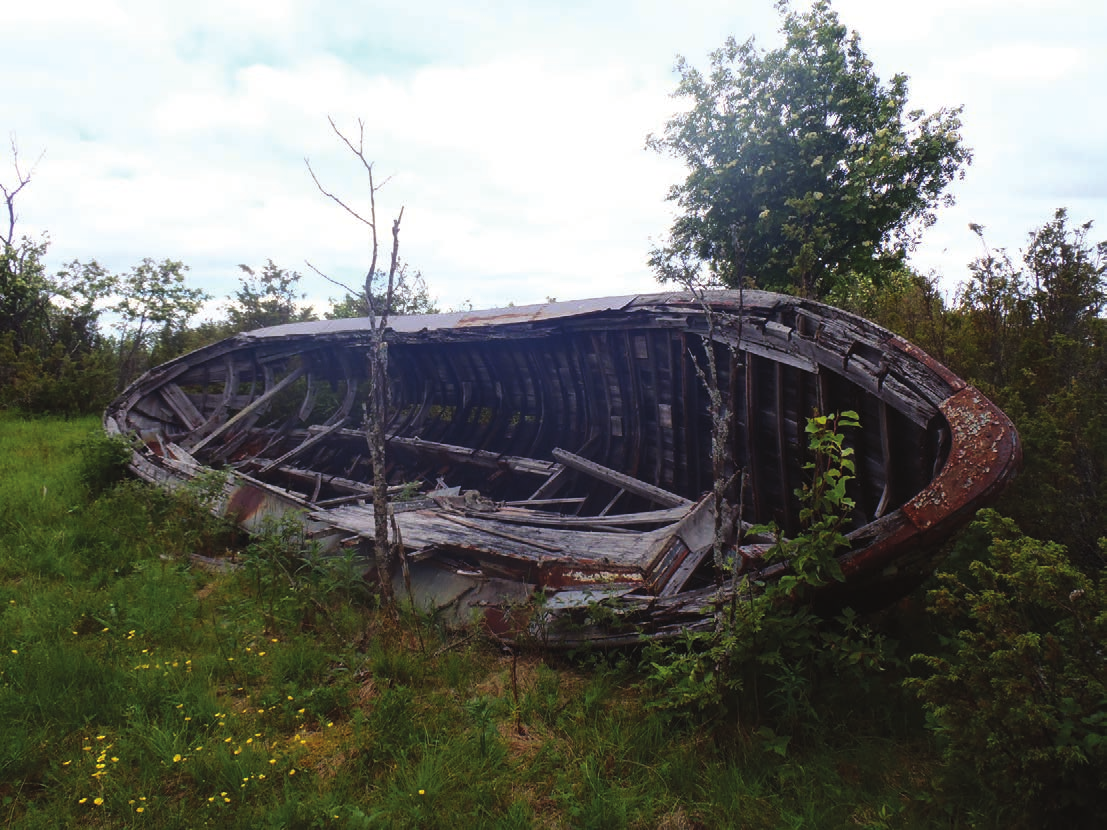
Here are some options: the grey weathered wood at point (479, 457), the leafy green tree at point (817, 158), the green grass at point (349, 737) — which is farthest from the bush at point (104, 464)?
the leafy green tree at point (817, 158)

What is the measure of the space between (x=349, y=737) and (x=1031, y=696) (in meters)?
2.93

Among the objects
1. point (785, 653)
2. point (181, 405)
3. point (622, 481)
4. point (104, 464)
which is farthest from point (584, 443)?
point (181, 405)

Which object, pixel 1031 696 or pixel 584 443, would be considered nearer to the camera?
Result: pixel 1031 696

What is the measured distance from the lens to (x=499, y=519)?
17.6ft

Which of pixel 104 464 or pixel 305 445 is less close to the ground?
pixel 305 445

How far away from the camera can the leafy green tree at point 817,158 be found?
46.5 ft

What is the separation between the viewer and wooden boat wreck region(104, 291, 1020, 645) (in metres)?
3.26

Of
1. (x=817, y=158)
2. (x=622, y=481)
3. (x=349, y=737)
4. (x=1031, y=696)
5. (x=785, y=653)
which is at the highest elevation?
(x=817, y=158)

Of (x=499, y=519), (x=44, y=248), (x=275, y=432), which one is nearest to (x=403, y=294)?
(x=44, y=248)

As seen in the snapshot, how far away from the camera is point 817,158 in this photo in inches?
554

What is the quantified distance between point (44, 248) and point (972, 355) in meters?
24.7

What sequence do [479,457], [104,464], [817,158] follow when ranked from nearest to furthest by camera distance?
[104,464] → [479,457] → [817,158]

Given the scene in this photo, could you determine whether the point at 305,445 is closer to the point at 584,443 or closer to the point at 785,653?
the point at 584,443

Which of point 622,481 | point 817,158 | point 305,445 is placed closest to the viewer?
point 622,481
